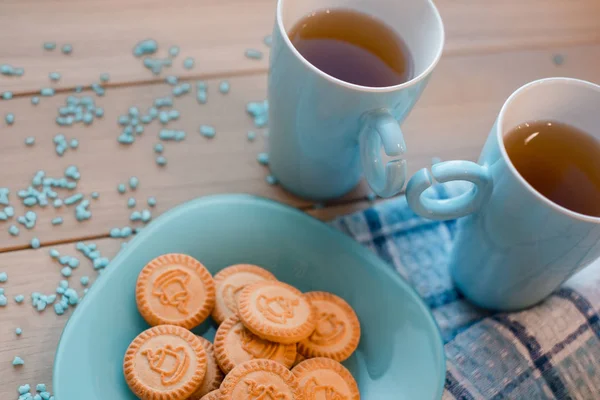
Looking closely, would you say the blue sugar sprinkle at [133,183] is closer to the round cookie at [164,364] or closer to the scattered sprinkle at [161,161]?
the scattered sprinkle at [161,161]

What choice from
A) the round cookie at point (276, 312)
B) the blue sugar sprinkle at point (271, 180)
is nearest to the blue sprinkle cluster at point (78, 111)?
the blue sugar sprinkle at point (271, 180)

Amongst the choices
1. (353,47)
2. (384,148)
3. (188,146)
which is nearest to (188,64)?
(188,146)

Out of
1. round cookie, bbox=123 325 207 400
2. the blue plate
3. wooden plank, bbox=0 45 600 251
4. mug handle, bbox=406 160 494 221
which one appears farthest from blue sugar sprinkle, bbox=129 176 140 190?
mug handle, bbox=406 160 494 221

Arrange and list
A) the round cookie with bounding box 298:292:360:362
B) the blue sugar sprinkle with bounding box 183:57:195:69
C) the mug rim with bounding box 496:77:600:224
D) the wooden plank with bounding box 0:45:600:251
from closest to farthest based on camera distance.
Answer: the mug rim with bounding box 496:77:600:224
the round cookie with bounding box 298:292:360:362
the wooden plank with bounding box 0:45:600:251
the blue sugar sprinkle with bounding box 183:57:195:69

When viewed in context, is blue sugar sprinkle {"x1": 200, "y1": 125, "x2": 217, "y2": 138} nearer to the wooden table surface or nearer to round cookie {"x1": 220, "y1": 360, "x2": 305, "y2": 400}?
the wooden table surface

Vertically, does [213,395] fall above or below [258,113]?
below

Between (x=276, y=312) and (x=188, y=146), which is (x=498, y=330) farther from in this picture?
(x=188, y=146)

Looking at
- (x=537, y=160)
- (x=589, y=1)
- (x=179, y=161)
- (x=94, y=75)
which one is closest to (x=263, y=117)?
(x=179, y=161)
